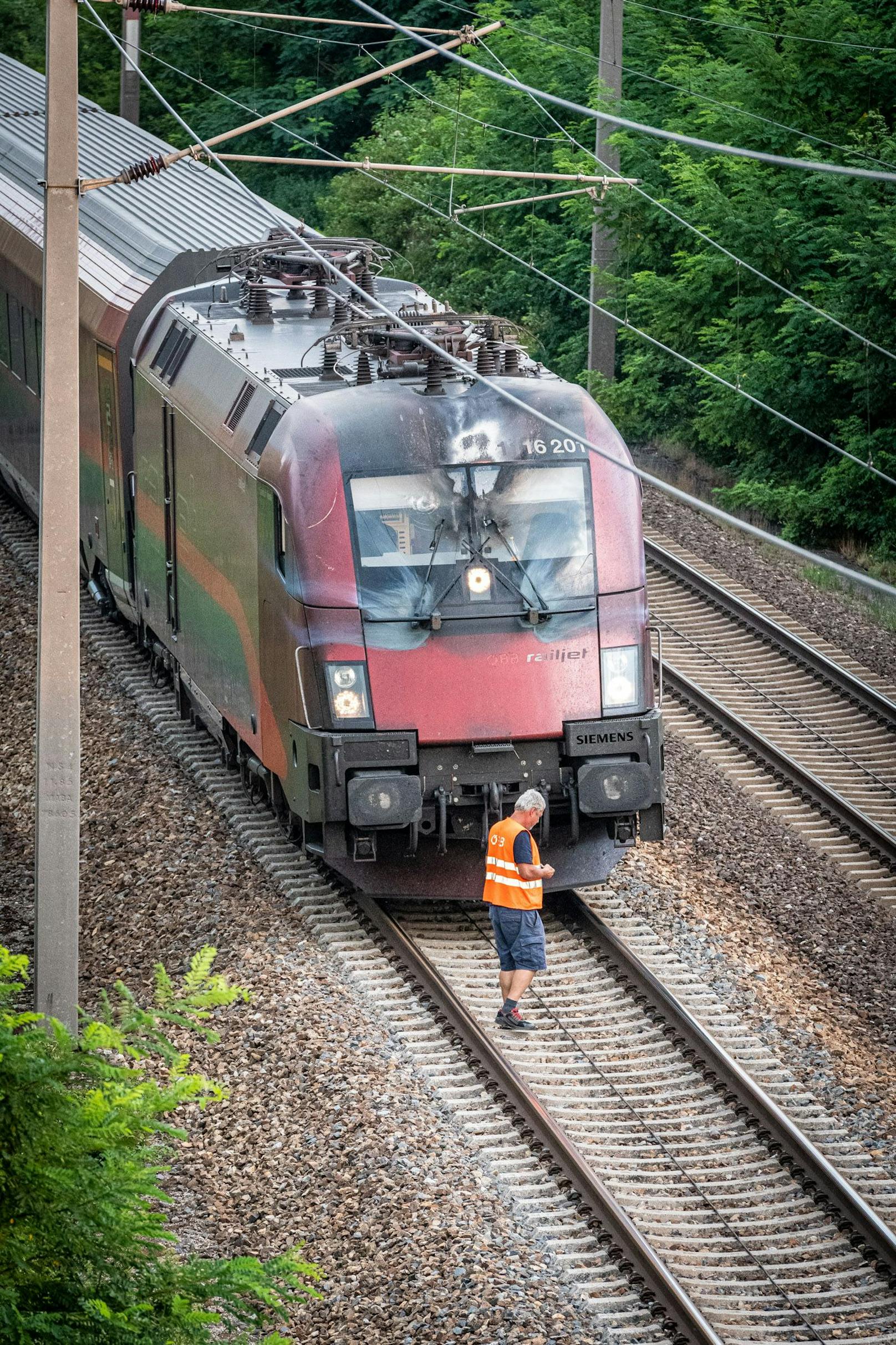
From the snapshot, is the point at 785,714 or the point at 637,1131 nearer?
the point at 637,1131

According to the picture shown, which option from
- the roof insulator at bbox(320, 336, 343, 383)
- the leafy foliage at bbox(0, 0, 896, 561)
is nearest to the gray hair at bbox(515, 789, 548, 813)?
the roof insulator at bbox(320, 336, 343, 383)

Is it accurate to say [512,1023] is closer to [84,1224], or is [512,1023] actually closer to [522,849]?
[522,849]

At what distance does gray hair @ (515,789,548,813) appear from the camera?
10352 millimetres

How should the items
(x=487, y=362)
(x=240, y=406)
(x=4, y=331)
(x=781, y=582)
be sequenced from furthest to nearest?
(x=4, y=331) → (x=781, y=582) → (x=240, y=406) → (x=487, y=362)

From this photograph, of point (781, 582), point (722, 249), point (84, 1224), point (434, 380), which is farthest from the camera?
point (781, 582)

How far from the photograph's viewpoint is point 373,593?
11.0 metres

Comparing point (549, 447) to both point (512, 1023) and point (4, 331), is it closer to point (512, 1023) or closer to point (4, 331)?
point (512, 1023)

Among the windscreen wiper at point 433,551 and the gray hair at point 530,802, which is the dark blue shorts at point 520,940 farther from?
the windscreen wiper at point 433,551

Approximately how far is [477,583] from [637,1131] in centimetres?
351

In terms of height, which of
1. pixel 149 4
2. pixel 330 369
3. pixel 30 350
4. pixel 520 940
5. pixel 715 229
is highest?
pixel 149 4

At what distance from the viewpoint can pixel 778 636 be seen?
17422mm

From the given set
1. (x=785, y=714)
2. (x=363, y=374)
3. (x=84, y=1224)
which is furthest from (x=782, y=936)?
(x=84, y=1224)

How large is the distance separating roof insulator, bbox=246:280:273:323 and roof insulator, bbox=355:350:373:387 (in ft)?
6.97

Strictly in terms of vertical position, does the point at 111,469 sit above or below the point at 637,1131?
above
